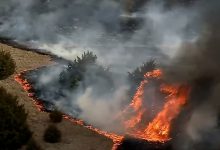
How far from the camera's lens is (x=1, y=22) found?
34.1 m

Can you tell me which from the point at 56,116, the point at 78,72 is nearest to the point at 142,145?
the point at 56,116

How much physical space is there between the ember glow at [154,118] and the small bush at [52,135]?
1.89 meters

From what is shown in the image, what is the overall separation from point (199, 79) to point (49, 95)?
280 inches

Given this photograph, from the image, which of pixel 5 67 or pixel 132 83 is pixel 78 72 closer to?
pixel 132 83

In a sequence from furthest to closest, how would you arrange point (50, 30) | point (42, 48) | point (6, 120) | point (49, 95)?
point (50, 30)
point (42, 48)
point (49, 95)
point (6, 120)

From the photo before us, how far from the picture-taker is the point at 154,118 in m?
16.9

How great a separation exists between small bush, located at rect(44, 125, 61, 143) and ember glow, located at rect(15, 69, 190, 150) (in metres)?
1.89

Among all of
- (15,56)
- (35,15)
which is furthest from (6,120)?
(35,15)

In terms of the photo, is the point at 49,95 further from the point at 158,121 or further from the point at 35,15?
the point at 35,15

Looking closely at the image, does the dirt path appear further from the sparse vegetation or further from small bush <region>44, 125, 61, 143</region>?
the sparse vegetation

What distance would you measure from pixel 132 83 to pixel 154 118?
420cm

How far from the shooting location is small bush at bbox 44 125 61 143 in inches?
602

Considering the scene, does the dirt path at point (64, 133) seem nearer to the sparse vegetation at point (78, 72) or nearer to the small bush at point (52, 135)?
the small bush at point (52, 135)

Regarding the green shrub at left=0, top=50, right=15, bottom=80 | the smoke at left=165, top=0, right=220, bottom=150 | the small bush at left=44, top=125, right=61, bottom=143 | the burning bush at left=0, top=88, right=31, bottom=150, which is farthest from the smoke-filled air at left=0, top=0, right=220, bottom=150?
the burning bush at left=0, top=88, right=31, bottom=150
